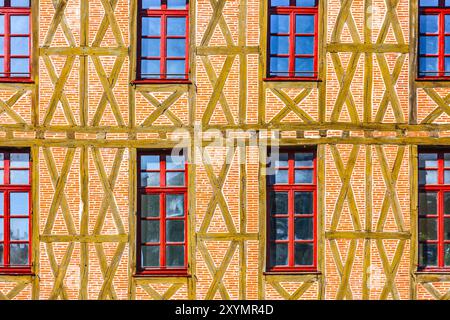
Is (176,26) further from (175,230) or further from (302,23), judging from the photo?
(175,230)

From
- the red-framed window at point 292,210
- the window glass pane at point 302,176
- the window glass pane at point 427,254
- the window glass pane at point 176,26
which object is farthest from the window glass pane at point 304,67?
the window glass pane at point 427,254

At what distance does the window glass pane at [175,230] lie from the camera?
29.1ft

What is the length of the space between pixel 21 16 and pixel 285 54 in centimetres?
471

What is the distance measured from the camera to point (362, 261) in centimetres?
869

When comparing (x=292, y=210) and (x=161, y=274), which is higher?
(x=292, y=210)

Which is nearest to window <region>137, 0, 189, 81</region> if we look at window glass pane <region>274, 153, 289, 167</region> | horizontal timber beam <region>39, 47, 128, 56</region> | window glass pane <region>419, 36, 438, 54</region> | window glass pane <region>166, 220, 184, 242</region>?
horizontal timber beam <region>39, 47, 128, 56</region>

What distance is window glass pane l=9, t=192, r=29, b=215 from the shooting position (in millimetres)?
8844

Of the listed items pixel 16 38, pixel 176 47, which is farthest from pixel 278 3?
pixel 16 38

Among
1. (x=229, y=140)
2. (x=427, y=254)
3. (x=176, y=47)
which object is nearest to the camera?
(x=229, y=140)

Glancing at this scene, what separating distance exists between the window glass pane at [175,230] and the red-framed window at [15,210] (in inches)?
95.4

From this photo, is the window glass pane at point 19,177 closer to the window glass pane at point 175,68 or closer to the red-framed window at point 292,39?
the window glass pane at point 175,68

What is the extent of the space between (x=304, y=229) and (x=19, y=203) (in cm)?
503

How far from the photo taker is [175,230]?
888 cm
